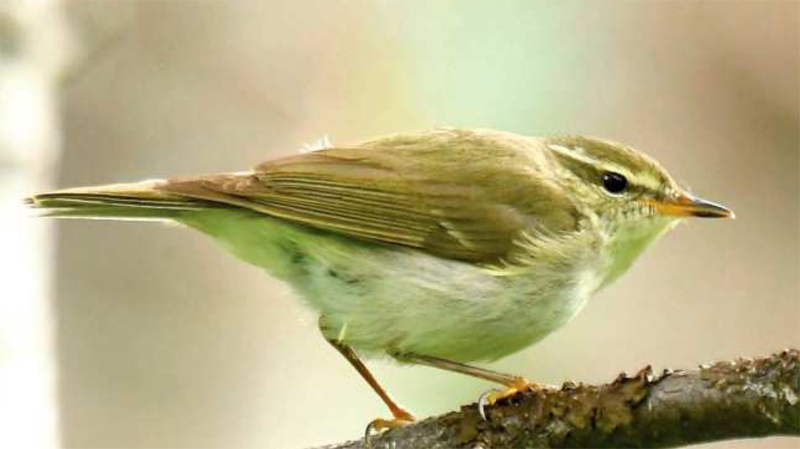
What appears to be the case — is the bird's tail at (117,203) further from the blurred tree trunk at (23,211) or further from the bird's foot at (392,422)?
the bird's foot at (392,422)

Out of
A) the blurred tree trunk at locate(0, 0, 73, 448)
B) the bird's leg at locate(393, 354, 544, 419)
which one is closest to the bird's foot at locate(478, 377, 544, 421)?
the bird's leg at locate(393, 354, 544, 419)

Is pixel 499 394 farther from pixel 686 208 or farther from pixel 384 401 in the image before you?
pixel 686 208

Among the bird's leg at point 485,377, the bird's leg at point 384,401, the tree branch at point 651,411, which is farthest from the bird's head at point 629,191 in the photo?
the tree branch at point 651,411

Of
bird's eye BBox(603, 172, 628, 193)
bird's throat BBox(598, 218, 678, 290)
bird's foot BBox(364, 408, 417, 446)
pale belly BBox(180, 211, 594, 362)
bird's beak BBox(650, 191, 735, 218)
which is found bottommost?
bird's foot BBox(364, 408, 417, 446)

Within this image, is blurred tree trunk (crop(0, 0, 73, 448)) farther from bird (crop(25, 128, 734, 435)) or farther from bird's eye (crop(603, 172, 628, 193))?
bird's eye (crop(603, 172, 628, 193))

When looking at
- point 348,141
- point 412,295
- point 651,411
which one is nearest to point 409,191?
point 412,295

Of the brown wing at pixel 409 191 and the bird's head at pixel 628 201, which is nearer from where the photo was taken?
the brown wing at pixel 409 191

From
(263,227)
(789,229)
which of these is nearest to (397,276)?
(263,227)

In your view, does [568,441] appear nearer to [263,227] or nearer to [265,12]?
[263,227]
